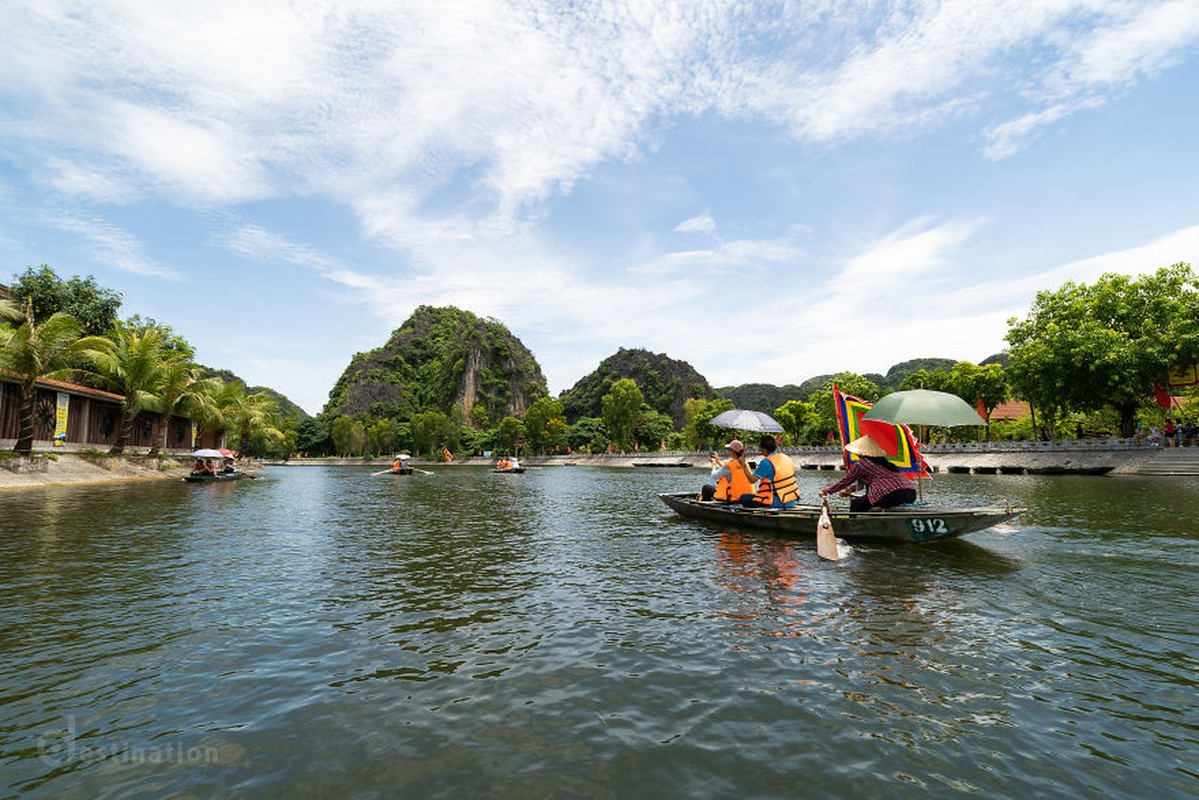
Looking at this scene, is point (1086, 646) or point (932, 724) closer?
point (932, 724)

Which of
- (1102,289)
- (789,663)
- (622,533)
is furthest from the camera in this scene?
(1102,289)

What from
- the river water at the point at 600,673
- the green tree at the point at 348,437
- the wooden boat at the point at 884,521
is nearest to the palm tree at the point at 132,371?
the river water at the point at 600,673

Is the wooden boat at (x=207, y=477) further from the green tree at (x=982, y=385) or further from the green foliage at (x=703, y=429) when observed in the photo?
the green tree at (x=982, y=385)

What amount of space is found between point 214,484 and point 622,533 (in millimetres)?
39529

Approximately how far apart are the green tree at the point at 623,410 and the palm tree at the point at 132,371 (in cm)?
8178

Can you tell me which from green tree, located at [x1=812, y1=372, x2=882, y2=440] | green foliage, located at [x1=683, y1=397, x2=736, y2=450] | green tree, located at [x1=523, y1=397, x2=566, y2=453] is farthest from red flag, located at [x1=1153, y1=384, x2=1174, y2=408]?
green tree, located at [x1=523, y1=397, x2=566, y2=453]

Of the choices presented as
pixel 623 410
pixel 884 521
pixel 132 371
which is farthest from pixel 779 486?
pixel 623 410

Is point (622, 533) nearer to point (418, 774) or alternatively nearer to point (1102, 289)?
point (418, 774)

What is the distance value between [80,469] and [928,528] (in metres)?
51.0

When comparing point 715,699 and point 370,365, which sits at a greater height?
point 370,365

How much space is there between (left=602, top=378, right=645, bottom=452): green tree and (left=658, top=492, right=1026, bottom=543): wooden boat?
97531 millimetres

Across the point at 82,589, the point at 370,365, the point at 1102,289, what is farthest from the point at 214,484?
the point at 370,365

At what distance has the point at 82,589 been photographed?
1068cm

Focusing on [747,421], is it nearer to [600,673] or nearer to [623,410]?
[600,673]
